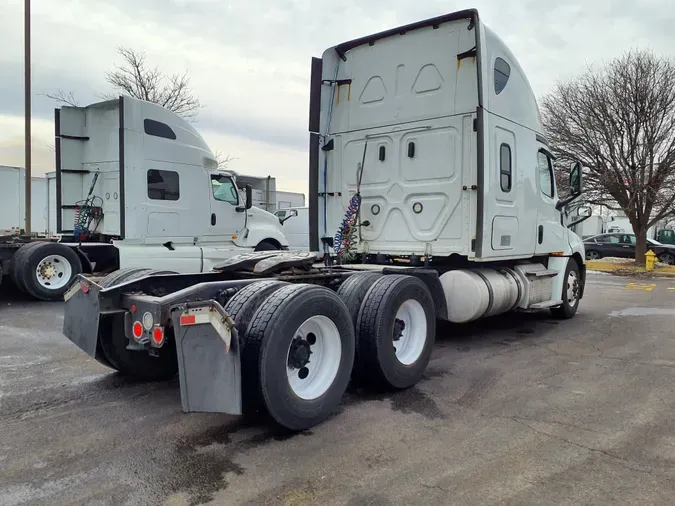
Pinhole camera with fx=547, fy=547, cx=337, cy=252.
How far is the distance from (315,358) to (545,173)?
556cm

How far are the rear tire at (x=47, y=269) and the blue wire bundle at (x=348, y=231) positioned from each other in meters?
5.53

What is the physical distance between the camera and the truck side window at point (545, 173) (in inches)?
312

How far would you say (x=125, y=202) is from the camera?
9.95 m

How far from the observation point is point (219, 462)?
337cm

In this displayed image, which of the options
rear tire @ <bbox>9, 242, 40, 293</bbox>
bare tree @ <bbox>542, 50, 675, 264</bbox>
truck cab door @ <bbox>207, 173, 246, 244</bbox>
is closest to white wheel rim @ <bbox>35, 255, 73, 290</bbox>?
rear tire @ <bbox>9, 242, 40, 293</bbox>

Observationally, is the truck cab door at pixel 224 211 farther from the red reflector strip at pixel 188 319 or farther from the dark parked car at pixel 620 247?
the dark parked car at pixel 620 247

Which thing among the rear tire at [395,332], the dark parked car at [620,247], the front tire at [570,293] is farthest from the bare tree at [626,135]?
the rear tire at [395,332]

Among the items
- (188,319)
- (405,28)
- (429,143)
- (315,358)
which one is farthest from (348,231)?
(188,319)

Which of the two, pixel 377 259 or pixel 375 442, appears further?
pixel 377 259

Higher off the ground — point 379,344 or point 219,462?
point 379,344

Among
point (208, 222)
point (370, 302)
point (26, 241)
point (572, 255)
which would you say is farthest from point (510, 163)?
point (26, 241)

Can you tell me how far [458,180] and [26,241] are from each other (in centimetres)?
862

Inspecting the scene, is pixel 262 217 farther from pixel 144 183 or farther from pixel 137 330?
pixel 137 330

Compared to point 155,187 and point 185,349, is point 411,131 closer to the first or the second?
point 185,349
